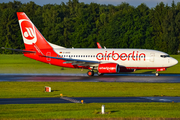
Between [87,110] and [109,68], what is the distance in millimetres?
23046

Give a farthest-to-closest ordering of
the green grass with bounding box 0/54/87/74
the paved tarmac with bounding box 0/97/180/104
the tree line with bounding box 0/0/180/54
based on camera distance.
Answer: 1. the tree line with bounding box 0/0/180/54
2. the green grass with bounding box 0/54/87/74
3. the paved tarmac with bounding box 0/97/180/104

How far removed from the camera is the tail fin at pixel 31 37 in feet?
154

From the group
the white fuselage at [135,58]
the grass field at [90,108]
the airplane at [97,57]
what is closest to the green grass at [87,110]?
the grass field at [90,108]

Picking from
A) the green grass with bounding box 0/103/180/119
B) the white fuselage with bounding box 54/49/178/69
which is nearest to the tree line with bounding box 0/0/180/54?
the white fuselage with bounding box 54/49/178/69

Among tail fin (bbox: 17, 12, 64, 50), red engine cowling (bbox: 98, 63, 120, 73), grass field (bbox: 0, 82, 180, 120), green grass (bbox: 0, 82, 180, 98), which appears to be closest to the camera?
grass field (bbox: 0, 82, 180, 120)

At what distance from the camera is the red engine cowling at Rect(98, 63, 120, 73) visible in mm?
41938

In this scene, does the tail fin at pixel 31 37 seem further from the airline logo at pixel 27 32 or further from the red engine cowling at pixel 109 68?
the red engine cowling at pixel 109 68

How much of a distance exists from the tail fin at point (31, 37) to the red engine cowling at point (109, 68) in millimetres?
8855

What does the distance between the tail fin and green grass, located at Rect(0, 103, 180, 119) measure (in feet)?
87.2

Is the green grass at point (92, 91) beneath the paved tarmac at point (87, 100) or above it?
beneath

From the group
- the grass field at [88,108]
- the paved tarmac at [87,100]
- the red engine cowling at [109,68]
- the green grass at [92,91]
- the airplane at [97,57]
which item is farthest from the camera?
the airplane at [97,57]

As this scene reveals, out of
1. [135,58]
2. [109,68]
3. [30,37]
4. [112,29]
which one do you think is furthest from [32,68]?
[112,29]

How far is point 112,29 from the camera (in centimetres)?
11631

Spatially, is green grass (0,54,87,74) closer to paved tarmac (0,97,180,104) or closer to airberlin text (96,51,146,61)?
airberlin text (96,51,146,61)
